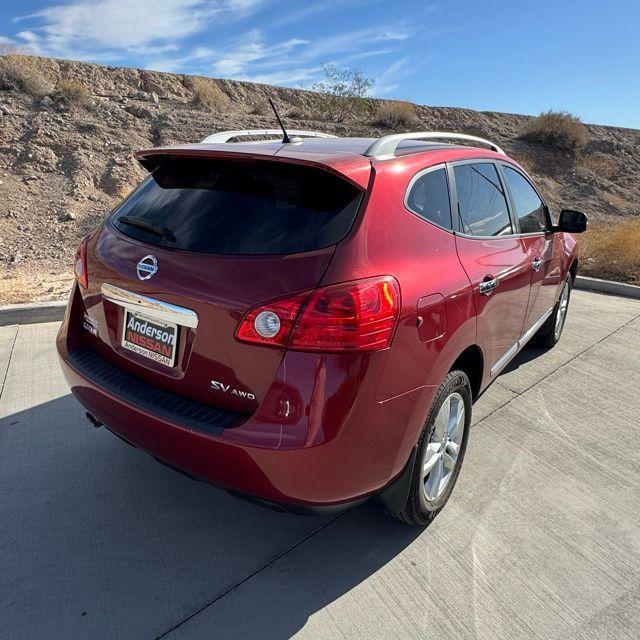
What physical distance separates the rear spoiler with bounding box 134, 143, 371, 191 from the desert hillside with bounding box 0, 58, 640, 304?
4.11 m

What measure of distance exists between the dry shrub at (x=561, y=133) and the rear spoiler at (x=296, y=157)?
25.0 m

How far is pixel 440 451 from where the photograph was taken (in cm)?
248

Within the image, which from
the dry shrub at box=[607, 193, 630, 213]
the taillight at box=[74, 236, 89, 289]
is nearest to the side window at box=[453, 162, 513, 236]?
the taillight at box=[74, 236, 89, 289]

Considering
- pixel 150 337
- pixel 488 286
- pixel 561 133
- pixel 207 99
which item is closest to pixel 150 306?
pixel 150 337

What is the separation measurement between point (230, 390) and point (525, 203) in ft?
8.94

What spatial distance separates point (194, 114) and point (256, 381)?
15.7 meters

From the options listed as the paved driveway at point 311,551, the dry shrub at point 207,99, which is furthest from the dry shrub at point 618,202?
the paved driveway at point 311,551

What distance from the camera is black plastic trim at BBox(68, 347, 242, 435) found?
188 centimetres

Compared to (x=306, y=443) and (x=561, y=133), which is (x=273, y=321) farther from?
(x=561, y=133)

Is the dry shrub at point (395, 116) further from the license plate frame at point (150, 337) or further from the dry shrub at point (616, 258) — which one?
the license plate frame at point (150, 337)

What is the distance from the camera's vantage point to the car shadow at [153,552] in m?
1.99

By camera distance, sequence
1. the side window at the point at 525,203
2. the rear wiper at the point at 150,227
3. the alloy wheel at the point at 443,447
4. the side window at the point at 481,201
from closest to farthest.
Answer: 1. the rear wiper at the point at 150,227
2. the alloy wheel at the point at 443,447
3. the side window at the point at 481,201
4. the side window at the point at 525,203

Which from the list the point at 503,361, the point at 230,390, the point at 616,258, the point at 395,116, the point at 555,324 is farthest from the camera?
the point at 395,116

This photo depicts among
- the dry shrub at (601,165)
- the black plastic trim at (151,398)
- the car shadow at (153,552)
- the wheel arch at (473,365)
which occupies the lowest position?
the car shadow at (153,552)
